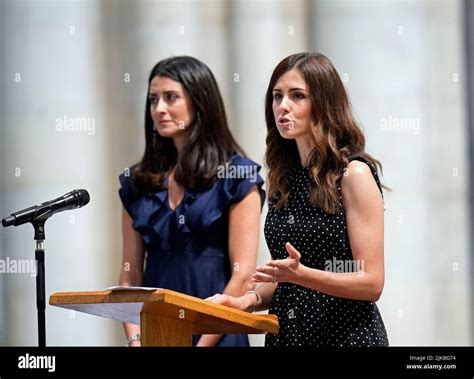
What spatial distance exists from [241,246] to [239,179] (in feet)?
0.88

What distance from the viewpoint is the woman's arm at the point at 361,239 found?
291 cm

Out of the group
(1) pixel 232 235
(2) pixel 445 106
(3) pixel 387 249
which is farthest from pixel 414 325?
(1) pixel 232 235

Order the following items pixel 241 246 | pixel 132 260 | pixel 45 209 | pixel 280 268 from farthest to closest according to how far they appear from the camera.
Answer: pixel 132 260 < pixel 241 246 < pixel 45 209 < pixel 280 268

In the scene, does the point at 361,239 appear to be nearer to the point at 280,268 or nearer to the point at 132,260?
the point at 280,268

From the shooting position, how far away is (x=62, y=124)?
5.27 meters

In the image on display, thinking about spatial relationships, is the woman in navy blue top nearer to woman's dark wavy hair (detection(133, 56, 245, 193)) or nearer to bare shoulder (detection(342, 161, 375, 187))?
woman's dark wavy hair (detection(133, 56, 245, 193))

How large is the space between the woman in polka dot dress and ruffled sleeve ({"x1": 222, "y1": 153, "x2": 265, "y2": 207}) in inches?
26.7

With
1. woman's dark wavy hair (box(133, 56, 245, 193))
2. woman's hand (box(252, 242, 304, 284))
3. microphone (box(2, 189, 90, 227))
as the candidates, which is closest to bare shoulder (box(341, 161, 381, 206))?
woman's hand (box(252, 242, 304, 284))

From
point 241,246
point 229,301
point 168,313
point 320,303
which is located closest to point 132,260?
point 241,246

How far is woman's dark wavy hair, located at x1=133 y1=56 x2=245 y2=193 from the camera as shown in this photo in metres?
4.02

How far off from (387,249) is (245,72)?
1.16 metres

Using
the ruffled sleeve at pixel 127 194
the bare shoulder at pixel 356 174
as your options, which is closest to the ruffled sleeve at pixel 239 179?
the ruffled sleeve at pixel 127 194

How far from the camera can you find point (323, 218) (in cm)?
310

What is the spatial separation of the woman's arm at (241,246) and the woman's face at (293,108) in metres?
0.80
